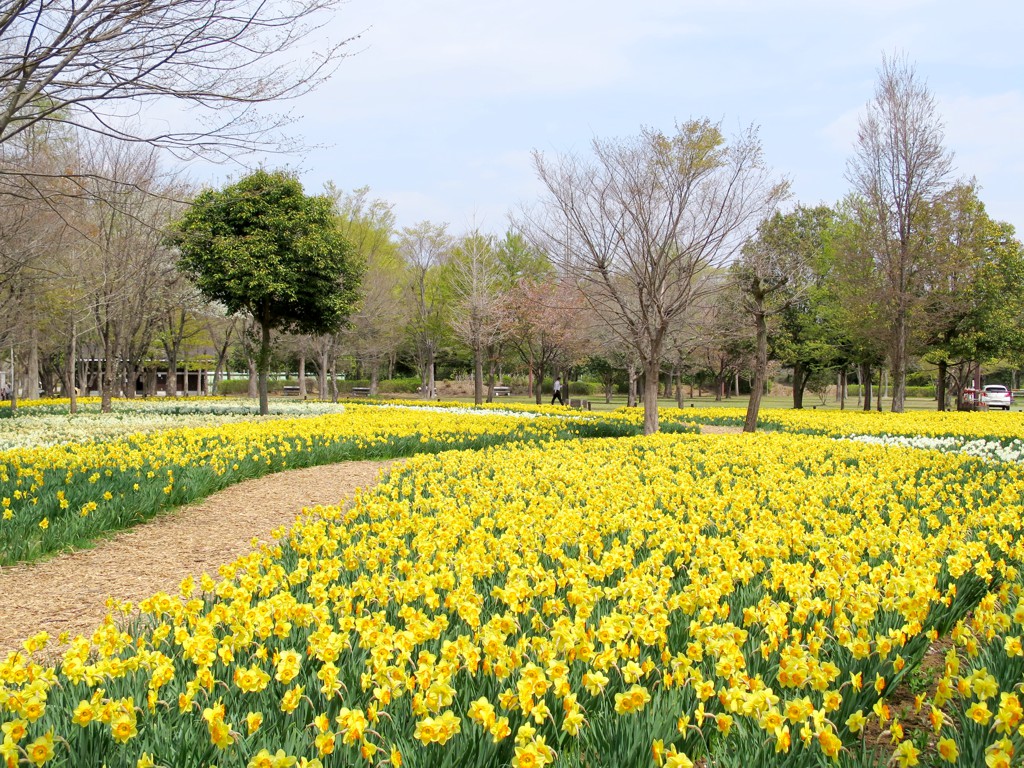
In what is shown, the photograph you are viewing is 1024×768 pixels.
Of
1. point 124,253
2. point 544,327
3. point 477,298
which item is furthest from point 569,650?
point 477,298

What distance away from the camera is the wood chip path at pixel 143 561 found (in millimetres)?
4520

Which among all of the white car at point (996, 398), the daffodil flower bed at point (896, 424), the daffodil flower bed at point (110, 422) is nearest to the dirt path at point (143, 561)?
the daffodil flower bed at point (110, 422)

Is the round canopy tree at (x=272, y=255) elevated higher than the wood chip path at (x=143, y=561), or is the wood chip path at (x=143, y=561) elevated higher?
the round canopy tree at (x=272, y=255)

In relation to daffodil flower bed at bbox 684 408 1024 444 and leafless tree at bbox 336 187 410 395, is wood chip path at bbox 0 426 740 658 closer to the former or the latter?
daffodil flower bed at bbox 684 408 1024 444

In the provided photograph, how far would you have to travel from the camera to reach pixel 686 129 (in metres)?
13.3

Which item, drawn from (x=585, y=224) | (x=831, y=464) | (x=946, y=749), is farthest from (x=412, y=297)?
(x=946, y=749)

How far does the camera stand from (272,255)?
18.5 metres

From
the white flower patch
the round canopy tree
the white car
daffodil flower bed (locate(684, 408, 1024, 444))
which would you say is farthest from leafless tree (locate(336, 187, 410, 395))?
the white car

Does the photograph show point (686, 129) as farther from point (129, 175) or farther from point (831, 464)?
point (129, 175)

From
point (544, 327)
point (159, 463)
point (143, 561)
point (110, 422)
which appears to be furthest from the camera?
point (544, 327)

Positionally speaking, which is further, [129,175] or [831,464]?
[129,175]

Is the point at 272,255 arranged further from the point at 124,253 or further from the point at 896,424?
the point at 896,424

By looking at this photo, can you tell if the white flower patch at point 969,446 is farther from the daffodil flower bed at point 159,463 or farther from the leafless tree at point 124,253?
the leafless tree at point 124,253

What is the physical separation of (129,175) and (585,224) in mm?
12137
